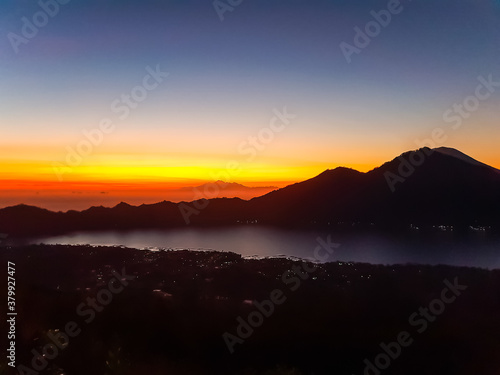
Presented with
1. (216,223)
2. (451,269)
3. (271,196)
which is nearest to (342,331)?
(451,269)

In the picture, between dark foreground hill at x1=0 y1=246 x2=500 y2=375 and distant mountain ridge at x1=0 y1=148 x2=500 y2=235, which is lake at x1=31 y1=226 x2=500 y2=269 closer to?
distant mountain ridge at x1=0 y1=148 x2=500 y2=235

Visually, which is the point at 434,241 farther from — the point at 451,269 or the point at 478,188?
the point at 451,269

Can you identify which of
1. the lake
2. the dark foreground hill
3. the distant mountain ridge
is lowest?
the dark foreground hill

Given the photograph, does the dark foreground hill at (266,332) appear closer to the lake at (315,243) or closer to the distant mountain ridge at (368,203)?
the lake at (315,243)

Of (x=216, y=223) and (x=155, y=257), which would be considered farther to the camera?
(x=216, y=223)

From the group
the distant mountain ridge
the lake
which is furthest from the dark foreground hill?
the distant mountain ridge

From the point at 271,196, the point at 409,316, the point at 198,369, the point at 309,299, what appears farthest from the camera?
the point at 271,196

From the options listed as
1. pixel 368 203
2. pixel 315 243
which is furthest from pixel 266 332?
pixel 368 203

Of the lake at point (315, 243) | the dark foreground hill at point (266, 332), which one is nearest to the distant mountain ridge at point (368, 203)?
the lake at point (315, 243)
